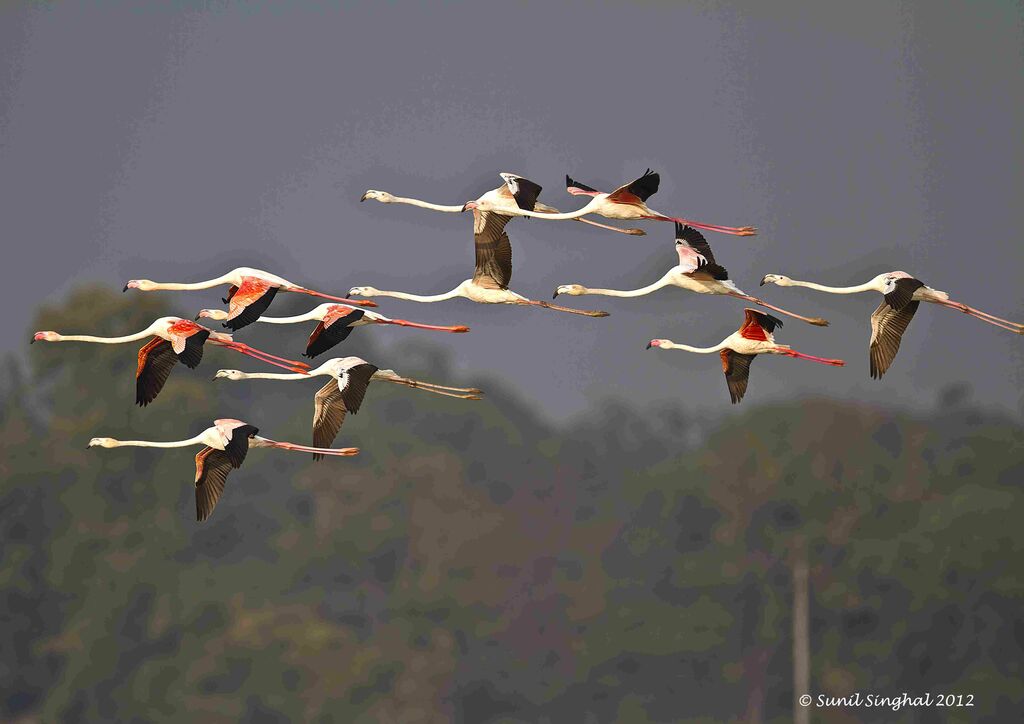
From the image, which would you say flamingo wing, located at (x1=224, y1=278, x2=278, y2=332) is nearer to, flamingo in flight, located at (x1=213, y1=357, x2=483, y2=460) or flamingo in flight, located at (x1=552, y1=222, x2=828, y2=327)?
flamingo in flight, located at (x1=213, y1=357, x2=483, y2=460)

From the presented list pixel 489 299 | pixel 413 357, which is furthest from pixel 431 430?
pixel 489 299

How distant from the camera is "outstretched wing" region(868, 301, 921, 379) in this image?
2162 cm

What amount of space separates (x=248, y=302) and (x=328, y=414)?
2.15m

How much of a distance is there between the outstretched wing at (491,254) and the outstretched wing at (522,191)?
0.78 m

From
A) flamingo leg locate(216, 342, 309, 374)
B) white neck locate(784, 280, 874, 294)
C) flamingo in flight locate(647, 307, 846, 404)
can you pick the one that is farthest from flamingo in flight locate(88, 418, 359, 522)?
white neck locate(784, 280, 874, 294)

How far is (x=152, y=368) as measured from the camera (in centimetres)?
2211

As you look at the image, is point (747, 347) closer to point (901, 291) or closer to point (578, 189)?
point (901, 291)

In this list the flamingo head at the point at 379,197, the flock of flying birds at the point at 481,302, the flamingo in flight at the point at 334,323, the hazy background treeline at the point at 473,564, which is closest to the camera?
the flock of flying birds at the point at 481,302

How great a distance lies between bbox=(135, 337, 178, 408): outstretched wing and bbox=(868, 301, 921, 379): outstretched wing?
693 centimetres

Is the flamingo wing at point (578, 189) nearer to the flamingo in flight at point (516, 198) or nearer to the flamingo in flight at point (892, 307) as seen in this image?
the flamingo in flight at point (516, 198)

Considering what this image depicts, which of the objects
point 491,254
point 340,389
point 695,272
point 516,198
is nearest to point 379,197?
point 491,254

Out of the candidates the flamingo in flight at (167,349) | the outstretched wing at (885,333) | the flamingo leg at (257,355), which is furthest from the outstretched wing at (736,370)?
the flamingo in flight at (167,349)

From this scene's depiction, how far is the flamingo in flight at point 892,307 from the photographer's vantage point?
21109 mm

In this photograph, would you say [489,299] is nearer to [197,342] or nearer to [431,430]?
[197,342]
